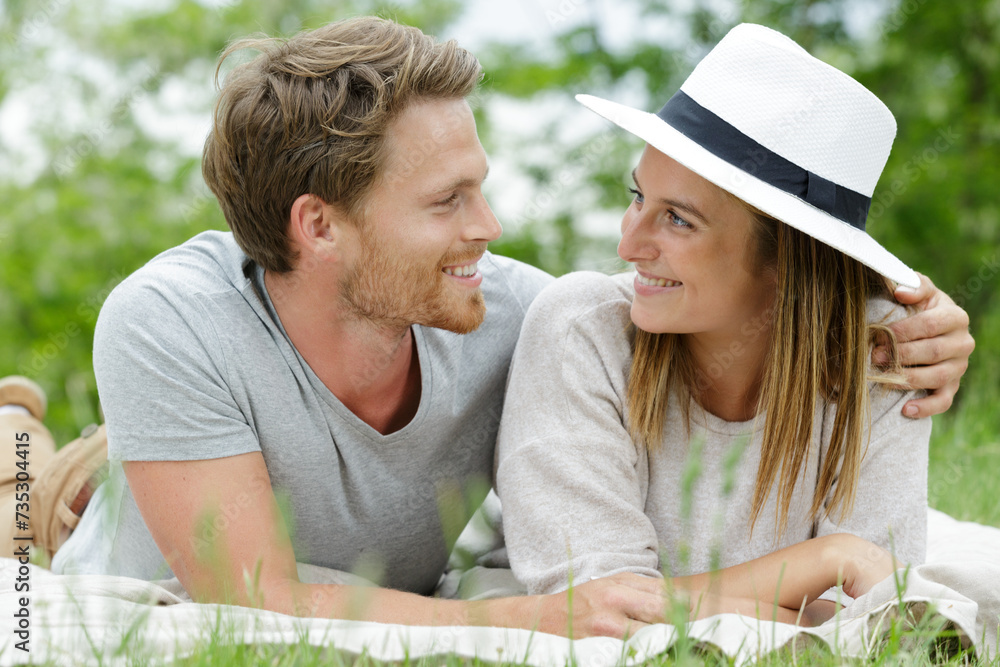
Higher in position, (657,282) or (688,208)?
(688,208)

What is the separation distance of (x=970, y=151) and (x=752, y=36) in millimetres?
5880

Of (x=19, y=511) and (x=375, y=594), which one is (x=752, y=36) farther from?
(x=19, y=511)

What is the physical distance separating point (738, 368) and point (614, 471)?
0.49m

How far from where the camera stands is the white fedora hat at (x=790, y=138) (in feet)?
7.18

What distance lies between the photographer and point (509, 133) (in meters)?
8.59

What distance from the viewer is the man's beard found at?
253 centimetres

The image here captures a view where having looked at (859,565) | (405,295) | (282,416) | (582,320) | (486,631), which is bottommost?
(859,565)

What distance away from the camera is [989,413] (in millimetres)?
4820

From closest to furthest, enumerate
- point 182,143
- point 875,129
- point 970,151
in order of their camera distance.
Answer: point 875,129 → point 970,151 → point 182,143

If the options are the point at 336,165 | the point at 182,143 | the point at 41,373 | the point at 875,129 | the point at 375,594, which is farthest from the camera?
the point at 182,143

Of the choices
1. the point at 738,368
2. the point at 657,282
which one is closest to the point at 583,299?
the point at 657,282

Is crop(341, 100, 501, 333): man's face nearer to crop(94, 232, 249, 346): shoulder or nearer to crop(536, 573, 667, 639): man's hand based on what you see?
crop(94, 232, 249, 346): shoulder

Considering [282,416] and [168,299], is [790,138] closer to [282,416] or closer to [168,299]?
[282,416]

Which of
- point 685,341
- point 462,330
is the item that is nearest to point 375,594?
point 462,330
